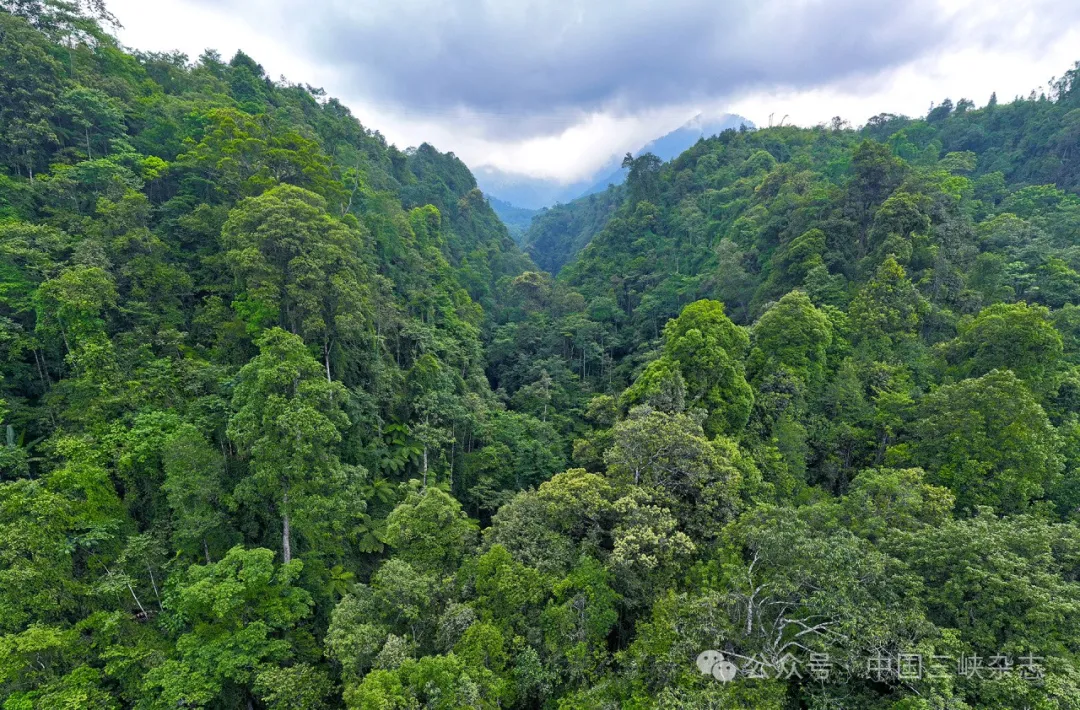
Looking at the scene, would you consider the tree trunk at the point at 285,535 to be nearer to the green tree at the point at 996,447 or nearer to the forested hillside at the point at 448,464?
the forested hillside at the point at 448,464

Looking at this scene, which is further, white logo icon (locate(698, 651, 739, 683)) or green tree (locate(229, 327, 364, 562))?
green tree (locate(229, 327, 364, 562))

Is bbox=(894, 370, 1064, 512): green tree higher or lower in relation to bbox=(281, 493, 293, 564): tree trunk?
higher

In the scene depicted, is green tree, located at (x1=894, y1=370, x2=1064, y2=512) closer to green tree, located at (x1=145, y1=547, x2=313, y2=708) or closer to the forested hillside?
the forested hillside

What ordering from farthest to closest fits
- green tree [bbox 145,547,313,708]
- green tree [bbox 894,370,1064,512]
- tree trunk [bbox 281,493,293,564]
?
green tree [bbox 894,370,1064,512], tree trunk [bbox 281,493,293,564], green tree [bbox 145,547,313,708]

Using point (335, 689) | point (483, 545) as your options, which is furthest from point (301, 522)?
point (483, 545)

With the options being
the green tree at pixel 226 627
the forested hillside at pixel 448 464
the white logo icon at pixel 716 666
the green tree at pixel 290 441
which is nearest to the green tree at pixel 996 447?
the forested hillside at pixel 448 464

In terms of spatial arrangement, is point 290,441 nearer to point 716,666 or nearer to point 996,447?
point 716,666

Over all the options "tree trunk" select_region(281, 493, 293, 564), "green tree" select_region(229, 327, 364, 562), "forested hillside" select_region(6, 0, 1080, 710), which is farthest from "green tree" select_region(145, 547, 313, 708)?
"green tree" select_region(229, 327, 364, 562)

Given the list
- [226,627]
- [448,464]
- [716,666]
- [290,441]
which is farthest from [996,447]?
[226,627]

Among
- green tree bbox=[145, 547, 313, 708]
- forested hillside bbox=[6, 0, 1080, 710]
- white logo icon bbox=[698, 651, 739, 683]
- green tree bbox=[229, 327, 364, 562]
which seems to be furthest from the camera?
green tree bbox=[229, 327, 364, 562]
